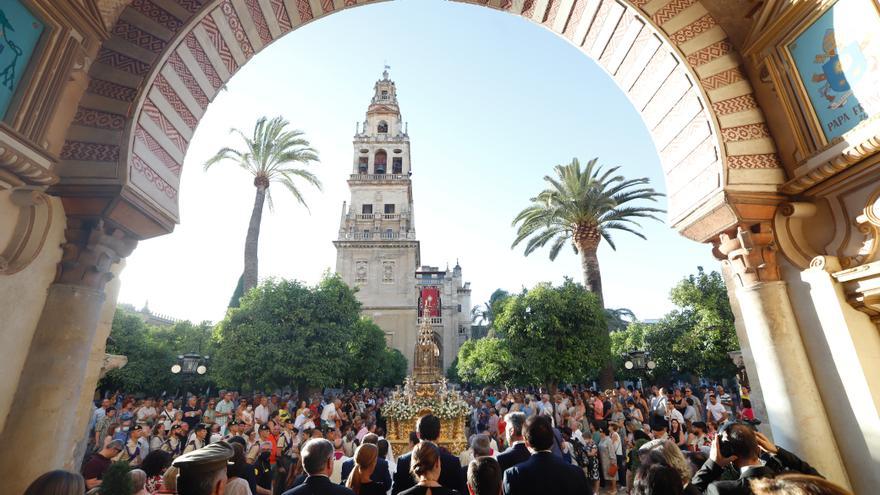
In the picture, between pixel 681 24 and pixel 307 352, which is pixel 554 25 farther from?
pixel 307 352

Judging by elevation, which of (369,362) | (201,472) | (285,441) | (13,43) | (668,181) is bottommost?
(285,441)

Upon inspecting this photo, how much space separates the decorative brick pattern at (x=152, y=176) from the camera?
458 cm

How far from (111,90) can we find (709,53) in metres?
7.36

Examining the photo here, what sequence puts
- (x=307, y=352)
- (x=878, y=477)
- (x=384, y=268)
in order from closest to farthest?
(x=878, y=477)
(x=307, y=352)
(x=384, y=268)

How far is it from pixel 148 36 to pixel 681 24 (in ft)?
22.0

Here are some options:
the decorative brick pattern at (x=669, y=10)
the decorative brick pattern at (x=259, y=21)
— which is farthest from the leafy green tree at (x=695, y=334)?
the decorative brick pattern at (x=259, y=21)

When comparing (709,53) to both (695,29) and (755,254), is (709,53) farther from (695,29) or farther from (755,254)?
(755,254)

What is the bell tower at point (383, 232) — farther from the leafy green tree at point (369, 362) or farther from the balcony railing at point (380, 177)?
the leafy green tree at point (369, 362)

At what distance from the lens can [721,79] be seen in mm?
5395

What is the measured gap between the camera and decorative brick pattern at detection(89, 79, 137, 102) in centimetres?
455

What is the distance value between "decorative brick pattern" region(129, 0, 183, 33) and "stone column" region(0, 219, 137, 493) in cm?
246

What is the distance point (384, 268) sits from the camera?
4462 centimetres

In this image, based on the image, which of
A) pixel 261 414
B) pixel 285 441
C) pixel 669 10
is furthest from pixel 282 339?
pixel 669 10

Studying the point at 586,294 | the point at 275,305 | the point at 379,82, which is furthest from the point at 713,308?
the point at 379,82
